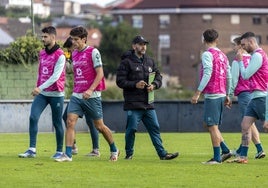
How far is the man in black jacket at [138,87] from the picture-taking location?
17.8 metres

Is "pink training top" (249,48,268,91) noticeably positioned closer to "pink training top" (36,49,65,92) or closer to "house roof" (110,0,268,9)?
"pink training top" (36,49,65,92)

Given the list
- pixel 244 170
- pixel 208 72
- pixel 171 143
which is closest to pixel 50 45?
pixel 208 72

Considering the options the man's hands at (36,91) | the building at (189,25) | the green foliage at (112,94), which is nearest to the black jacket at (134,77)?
the man's hands at (36,91)

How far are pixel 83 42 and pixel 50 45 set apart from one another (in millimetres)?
976

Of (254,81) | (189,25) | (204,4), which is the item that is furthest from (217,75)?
(189,25)

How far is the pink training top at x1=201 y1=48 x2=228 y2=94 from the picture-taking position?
56.0ft

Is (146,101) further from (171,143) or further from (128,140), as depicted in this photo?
(171,143)

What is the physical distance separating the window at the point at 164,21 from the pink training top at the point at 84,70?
113 m

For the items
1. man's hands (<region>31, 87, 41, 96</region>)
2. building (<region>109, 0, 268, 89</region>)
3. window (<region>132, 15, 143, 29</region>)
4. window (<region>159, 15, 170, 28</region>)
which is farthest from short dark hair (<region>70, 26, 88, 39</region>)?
window (<region>132, 15, 143, 29</region>)

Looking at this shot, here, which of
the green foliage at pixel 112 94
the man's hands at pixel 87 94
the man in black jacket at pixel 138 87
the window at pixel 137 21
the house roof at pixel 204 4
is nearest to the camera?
the man's hands at pixel 87 94

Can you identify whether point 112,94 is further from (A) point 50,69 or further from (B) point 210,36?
(B) point 210,36

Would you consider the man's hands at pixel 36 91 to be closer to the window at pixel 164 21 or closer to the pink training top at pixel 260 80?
the pink training top at pixel 260 80

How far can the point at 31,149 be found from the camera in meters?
18.4

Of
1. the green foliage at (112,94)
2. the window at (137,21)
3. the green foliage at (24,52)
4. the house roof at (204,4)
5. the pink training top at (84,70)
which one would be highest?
the house roof at (204,4)
